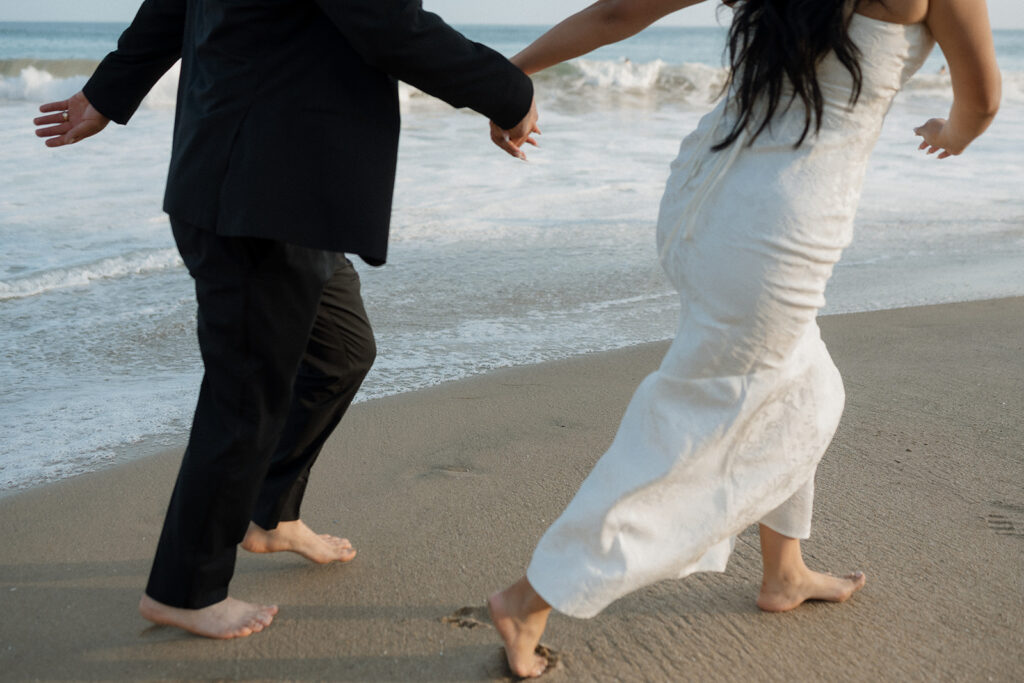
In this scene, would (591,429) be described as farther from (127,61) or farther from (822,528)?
(127,61)

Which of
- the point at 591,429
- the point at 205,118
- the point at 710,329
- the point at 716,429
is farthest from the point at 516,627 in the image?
the point at 591,429

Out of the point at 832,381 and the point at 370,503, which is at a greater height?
the point at 832,381

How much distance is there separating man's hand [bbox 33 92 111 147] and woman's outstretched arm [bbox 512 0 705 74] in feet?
3.11

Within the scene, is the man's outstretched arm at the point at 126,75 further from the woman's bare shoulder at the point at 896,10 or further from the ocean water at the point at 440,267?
the woman's bare shoulder at the point at 896,10

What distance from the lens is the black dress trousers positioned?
178 centimetres

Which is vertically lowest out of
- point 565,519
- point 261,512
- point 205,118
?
point 261,512

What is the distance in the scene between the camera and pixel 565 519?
177cm

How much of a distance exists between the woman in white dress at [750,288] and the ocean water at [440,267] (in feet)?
6.20

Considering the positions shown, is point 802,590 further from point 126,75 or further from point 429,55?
point 126,75

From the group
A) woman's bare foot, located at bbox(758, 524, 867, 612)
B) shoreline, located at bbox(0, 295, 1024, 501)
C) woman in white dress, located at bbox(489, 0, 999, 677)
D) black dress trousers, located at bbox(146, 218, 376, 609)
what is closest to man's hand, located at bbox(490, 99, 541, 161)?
woman in white dress, located at bbox(489, 0, 999, 677)

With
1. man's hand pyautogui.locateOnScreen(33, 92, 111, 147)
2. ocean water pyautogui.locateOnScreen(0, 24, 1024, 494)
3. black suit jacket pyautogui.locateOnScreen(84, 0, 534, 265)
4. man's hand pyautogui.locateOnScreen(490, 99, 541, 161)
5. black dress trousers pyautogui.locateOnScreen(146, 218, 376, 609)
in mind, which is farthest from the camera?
ocean water pyautogui.locateOnScreen(0, 24, 1024, 494)

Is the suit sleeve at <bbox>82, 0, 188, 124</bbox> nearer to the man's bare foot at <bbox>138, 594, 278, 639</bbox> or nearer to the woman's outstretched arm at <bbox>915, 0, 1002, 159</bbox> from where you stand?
the man's bare foot at <bbox>138, 594, 278, 639</bbox>

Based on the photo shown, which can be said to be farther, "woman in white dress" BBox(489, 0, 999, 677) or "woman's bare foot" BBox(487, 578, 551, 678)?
"woman's bare foot" BBox(487, 578, 551, 678)

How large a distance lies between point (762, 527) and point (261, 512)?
1147 mm
